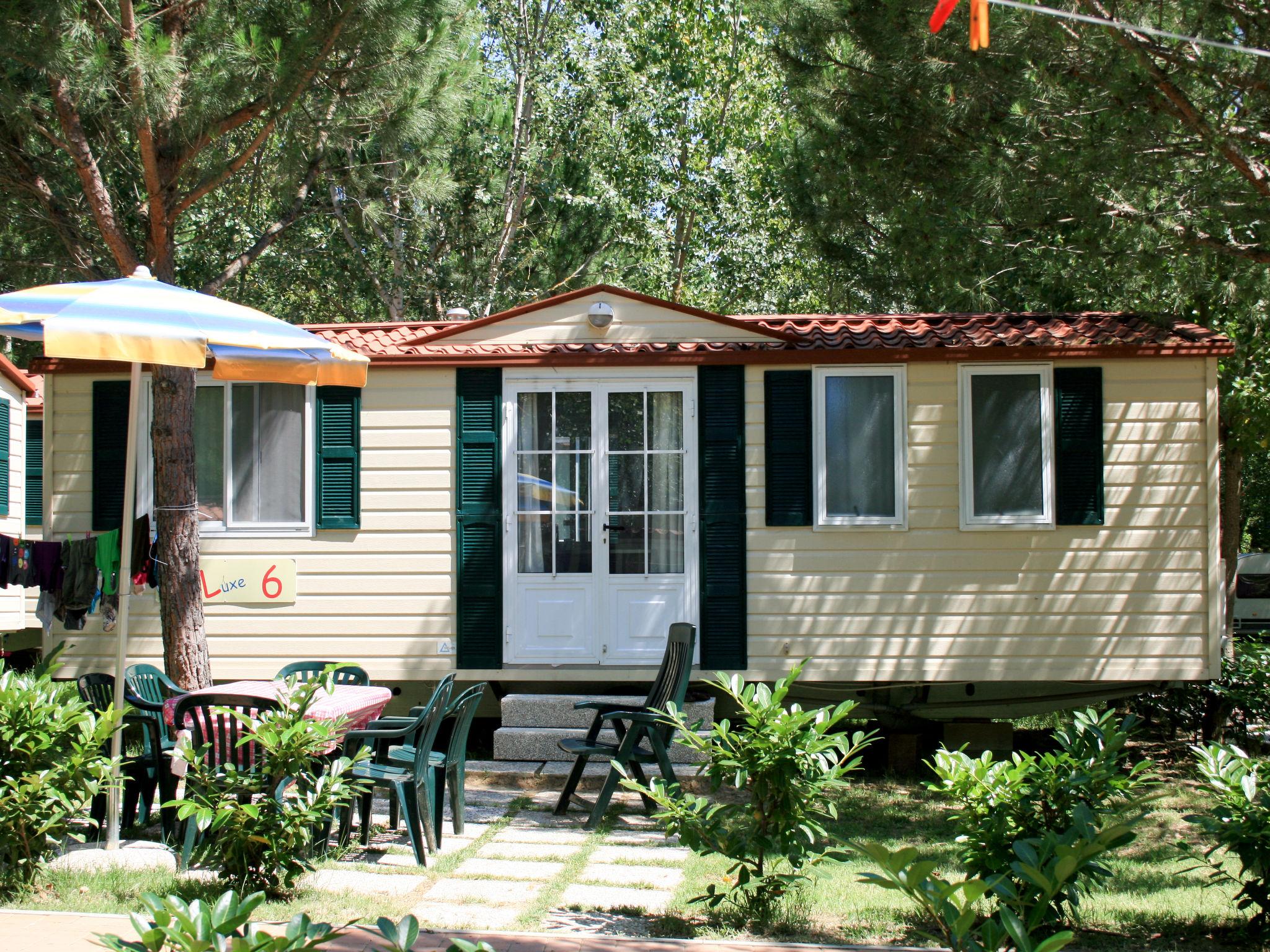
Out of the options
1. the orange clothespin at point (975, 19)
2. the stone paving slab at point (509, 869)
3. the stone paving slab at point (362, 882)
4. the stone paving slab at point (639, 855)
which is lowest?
the stone paving slab at point (639, 855)

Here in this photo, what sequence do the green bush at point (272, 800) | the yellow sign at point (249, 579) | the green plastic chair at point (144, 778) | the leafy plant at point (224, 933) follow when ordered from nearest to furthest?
the leafy plant at point (224, 933), the green bush at point (272, 800), the green plastic chair at point (144, 778), the yellow sign at point (249, 579)

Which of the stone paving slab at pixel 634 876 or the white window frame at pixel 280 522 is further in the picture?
the white window frame at pixel 280 522

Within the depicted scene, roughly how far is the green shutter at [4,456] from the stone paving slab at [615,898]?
6858mm

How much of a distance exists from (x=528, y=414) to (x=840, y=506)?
2164 mm

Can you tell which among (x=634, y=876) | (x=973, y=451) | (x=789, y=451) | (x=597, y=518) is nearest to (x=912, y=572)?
(x=973, y=451)

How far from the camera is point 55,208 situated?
24.2ft

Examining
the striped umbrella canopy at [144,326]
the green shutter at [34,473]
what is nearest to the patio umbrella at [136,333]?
the striped umbrella canopy at [144,326]

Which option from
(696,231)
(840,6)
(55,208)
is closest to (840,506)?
(840,6)

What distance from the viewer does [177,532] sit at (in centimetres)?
684

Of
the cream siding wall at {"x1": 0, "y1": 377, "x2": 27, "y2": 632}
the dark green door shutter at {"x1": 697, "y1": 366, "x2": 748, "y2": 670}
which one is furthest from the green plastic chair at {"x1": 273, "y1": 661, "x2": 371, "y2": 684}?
the cream siding wall at {"x1": 0, "y1": 377, "x2": 27, "y2": 632}

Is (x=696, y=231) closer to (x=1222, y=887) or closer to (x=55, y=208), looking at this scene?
(x=55, y=208)

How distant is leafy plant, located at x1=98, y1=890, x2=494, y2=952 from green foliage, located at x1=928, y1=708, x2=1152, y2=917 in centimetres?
233

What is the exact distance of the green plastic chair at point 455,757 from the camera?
5062 millimetres

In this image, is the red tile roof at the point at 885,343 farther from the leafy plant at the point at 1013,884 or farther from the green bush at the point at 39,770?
the leafy plant at the point at 1013,884
